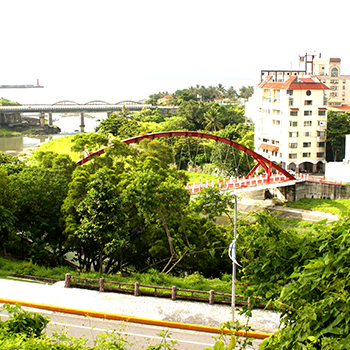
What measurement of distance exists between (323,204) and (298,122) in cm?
1145

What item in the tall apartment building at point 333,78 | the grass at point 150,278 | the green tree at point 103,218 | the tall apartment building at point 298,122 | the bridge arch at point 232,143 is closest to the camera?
the grass at point 150,278

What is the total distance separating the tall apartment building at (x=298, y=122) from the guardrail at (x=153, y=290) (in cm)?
3584

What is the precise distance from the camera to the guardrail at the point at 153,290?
16984 millimetres

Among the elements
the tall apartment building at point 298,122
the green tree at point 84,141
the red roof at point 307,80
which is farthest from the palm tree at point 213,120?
the green tree at point 84,141

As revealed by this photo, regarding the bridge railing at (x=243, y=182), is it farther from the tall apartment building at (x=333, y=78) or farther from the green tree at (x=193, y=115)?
the tall apartment building at (x=333, y=78)

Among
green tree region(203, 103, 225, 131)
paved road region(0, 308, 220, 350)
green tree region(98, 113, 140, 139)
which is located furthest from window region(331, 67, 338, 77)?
paved road region(0, 308, 220, 350)

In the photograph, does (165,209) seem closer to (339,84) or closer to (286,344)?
(286,344)

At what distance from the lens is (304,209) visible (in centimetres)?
4291

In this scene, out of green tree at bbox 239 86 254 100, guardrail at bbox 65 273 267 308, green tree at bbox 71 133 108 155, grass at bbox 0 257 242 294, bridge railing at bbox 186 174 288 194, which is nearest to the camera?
guardrail at bbox 65 273 267 308

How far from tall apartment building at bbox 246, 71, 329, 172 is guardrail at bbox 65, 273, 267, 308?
35839mm

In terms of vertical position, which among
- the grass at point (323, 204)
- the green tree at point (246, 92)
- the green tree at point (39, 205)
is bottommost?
the grass at point (323, 204)

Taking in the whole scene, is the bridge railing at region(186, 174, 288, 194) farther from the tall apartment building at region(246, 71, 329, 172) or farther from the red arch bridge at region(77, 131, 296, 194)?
the tall apartment building at region(246, 71, 329, 172)

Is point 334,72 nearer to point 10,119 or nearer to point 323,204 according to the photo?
point 323,204

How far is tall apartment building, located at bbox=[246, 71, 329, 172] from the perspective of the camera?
50.5 m
